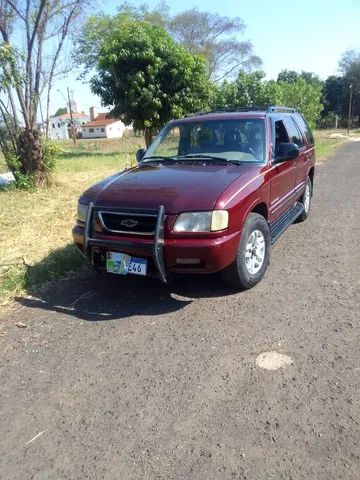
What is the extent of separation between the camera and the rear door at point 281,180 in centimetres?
509

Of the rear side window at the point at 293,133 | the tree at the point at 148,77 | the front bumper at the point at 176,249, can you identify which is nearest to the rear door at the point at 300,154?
the rear side window at the point at 293,133

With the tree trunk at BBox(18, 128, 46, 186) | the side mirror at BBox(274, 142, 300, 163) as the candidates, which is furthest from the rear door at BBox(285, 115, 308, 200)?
the tree trunk at BBox(18, 128, 46, 186)

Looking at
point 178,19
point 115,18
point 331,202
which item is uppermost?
point 178,19

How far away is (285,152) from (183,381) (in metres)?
3.08

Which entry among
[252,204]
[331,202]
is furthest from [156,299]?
[331,202]

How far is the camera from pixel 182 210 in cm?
389

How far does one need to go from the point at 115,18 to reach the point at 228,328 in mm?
33012

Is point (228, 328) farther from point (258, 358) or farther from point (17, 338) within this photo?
point (17, 338)

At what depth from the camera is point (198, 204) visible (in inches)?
154

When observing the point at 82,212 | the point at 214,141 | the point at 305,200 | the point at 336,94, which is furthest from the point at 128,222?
the point at 336,94

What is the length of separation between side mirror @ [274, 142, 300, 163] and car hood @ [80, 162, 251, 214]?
642mm

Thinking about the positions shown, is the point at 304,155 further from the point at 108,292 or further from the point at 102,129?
the point at 102,129

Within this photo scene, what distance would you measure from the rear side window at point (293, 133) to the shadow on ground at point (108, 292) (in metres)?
2.51

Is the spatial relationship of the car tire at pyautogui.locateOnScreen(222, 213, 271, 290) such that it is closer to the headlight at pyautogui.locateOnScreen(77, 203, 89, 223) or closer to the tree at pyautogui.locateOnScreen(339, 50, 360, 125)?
the headlight at pyautogui.locateOnScreen(77, 203, 89, 223)
